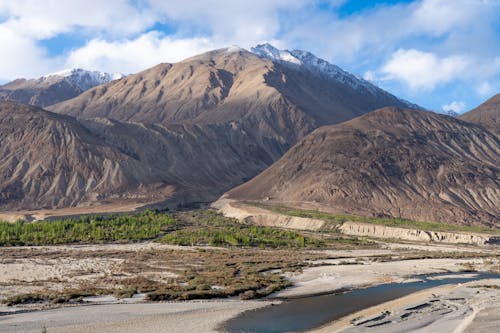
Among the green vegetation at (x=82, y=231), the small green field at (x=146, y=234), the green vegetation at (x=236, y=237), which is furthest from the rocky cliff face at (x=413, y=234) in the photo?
the green vegetation at (x=82, y=231)

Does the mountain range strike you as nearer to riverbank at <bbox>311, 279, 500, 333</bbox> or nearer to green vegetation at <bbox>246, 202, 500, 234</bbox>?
green vegetation at <bbox>246, 202, 500, 234</bbox>

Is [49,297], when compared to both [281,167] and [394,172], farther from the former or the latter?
[281,167]

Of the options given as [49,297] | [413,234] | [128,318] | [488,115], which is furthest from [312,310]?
[488,115]

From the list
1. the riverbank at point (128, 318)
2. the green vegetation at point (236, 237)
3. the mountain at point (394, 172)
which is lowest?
the riverbank at point (128, 318)

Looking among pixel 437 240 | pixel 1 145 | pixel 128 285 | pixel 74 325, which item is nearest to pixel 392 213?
pixel 437 240

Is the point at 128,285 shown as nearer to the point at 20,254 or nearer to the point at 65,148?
the point at 20,254

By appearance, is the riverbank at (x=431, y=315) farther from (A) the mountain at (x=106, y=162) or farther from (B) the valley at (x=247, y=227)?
(A) the mountain at (x=106, y=162)
